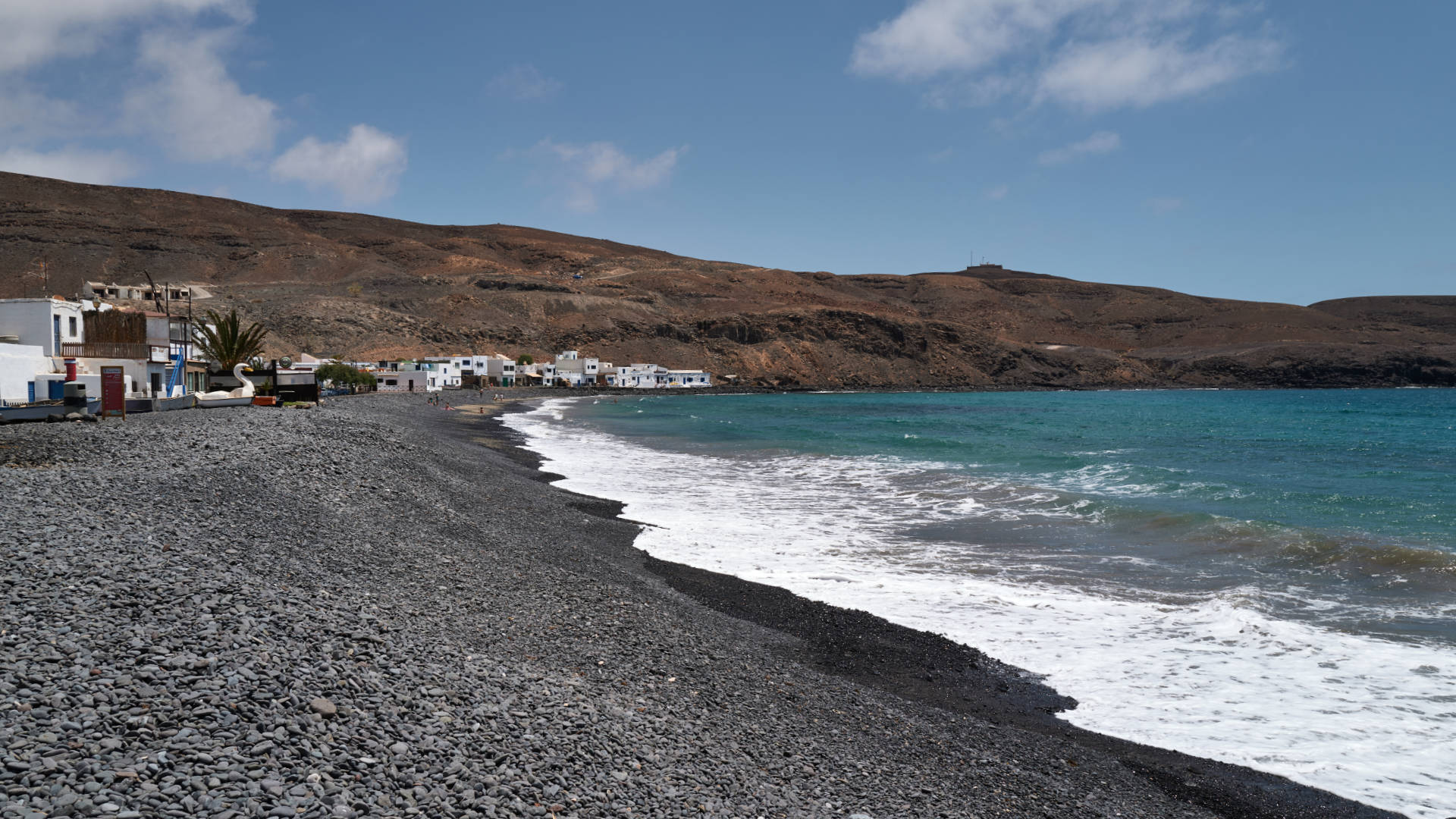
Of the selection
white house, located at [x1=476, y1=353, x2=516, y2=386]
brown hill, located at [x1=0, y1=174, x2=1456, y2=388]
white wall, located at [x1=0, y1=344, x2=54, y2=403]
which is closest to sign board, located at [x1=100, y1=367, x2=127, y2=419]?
white wall, located at [x1=0, y1=344, x2=54, y2=403]

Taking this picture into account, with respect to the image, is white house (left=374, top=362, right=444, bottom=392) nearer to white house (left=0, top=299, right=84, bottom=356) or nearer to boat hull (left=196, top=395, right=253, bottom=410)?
white house (left=0, top=299, right=84, bottom=356)

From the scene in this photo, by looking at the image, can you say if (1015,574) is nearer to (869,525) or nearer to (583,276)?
(869,525)

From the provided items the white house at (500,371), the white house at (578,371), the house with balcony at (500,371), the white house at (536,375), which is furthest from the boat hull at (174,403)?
the white house at (578,371)

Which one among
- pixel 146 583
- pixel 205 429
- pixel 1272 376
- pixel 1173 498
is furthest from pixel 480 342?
pixel 1272 376

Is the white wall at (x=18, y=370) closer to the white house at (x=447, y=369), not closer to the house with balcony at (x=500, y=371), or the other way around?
the white house at (x=447, y=369)

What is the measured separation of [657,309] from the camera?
134750 mm

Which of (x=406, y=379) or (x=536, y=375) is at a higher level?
(x=536, y=375)

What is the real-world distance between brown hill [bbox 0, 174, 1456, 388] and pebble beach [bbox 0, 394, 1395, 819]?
88.1 m

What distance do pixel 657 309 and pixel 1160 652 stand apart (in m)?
A: 129

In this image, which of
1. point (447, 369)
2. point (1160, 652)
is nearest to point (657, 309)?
point (447, 369)

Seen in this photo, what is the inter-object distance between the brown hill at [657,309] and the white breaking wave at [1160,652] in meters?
86.7

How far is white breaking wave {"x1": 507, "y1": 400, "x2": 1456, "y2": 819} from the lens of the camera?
651cm

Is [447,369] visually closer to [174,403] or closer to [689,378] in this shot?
[689,378]

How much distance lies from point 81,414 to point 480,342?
92.2m
